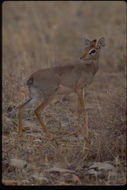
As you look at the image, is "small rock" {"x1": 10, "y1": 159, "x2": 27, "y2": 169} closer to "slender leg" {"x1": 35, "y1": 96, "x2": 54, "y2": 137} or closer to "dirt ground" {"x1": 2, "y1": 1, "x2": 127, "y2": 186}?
"dirt ground" {"x1": 2, "y1": 1, "x2": 127, "y2": 186}

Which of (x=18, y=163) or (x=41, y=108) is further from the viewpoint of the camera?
(x=41, y=108)

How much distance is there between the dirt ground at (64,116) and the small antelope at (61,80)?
361 millimetres

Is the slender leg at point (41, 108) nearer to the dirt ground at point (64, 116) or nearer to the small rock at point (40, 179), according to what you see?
the dirt ground at point (64, 116)

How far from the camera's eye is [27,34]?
14.2 meters

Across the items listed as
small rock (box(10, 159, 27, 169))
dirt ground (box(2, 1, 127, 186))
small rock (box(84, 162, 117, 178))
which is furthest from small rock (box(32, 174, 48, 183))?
small rock (box(84, 162, 117, 178))

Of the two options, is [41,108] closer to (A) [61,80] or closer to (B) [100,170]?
(A) [61,80]

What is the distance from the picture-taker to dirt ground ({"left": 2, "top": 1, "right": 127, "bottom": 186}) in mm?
6176

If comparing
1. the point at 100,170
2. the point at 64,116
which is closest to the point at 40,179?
the point at 100,170

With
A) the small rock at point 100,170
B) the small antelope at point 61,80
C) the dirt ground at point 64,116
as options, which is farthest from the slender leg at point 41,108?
the small rock at point 100,170

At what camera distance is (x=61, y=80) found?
783cm

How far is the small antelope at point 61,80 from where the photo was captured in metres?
7.61

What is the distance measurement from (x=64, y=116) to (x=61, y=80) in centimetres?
93

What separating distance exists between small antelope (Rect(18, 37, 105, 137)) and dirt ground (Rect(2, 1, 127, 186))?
361 mm
